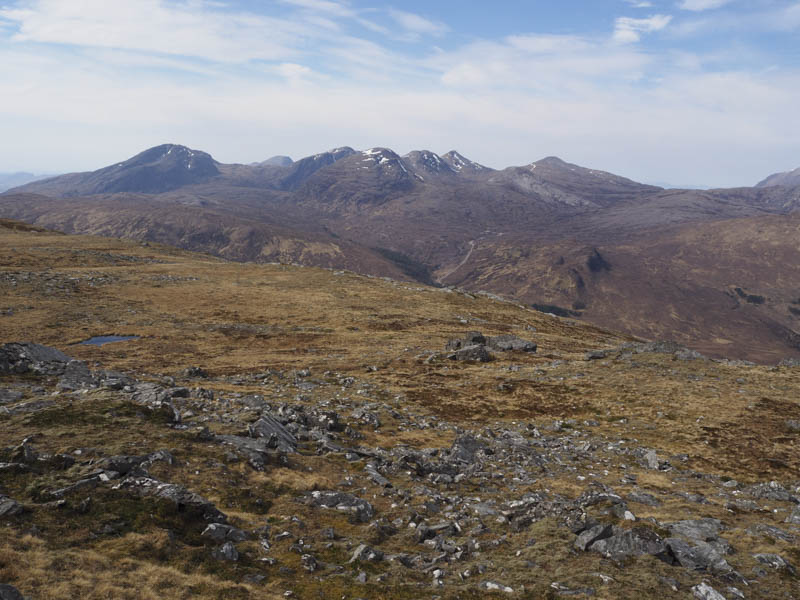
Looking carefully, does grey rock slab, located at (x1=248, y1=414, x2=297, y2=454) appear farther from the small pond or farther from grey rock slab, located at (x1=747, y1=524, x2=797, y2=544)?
the small pond

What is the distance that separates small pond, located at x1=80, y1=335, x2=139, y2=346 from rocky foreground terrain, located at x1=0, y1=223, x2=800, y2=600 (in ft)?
5.20

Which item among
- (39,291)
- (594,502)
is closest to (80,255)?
(39,291)

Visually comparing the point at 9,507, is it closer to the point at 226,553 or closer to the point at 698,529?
the point at 226,553

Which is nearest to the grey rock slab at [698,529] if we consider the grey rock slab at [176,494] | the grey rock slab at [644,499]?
the grey rock slab at [644,499]

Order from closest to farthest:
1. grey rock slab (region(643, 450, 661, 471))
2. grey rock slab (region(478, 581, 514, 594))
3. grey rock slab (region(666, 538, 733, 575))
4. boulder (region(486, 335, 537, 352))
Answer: grey rock slab (region(478, 581, 514, 594))
grey rock slab (region(666, 538, 733, 575))
grey rock slab (region(643, 450, 661, 471))
boulder (region(486, 335, 537, 352))

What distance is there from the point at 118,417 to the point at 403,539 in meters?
16.3

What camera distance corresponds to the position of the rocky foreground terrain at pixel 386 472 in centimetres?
1488

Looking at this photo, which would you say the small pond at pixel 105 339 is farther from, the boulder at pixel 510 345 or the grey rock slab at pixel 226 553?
the boulder at pixel 510 345

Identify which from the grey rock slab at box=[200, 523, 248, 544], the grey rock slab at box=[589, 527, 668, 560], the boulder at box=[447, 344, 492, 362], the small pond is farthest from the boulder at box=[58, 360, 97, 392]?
the boulder at box=[447, 344, 492, 362]

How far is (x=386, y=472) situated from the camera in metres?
24.5

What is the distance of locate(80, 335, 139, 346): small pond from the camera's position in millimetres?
53431

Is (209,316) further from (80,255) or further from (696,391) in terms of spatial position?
(696,391)

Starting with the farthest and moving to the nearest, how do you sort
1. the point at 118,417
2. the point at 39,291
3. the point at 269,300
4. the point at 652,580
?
the point at 269,300
the point at 39,291
the point at 118,417
the point at 652,580

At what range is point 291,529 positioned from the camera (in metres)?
17.6
